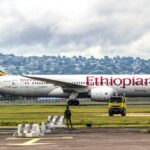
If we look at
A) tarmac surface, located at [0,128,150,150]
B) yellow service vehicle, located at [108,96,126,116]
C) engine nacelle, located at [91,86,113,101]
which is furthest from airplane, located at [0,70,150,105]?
tarmac surface, located at [0,128,150,150]

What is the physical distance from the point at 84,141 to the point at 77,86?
59.4 metres

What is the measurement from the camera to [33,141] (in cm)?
3344

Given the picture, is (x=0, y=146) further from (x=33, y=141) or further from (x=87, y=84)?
(x=87, y=84)

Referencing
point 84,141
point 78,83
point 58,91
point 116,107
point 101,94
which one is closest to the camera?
point 84,141

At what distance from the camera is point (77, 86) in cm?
9231

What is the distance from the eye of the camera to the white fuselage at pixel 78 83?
90625 millimetres

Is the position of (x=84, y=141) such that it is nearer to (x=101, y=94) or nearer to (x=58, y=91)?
(x=101, y=94)

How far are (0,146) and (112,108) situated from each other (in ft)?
109

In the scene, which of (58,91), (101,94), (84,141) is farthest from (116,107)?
(58,91)

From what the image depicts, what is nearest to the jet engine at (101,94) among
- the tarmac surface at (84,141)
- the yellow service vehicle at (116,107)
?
the yellow service vehicle at (116,107)

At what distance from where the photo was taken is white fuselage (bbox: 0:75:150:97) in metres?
90.6

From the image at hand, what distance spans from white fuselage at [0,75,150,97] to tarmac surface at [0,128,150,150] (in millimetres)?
50650

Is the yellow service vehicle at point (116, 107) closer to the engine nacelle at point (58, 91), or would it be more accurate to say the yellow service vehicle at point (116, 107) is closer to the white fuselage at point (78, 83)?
the white fuselage at point (78, 83)

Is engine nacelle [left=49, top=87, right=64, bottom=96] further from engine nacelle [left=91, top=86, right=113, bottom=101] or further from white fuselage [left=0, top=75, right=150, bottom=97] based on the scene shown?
engine nacelle [left=91, top=86, right=113, bottom=101]
